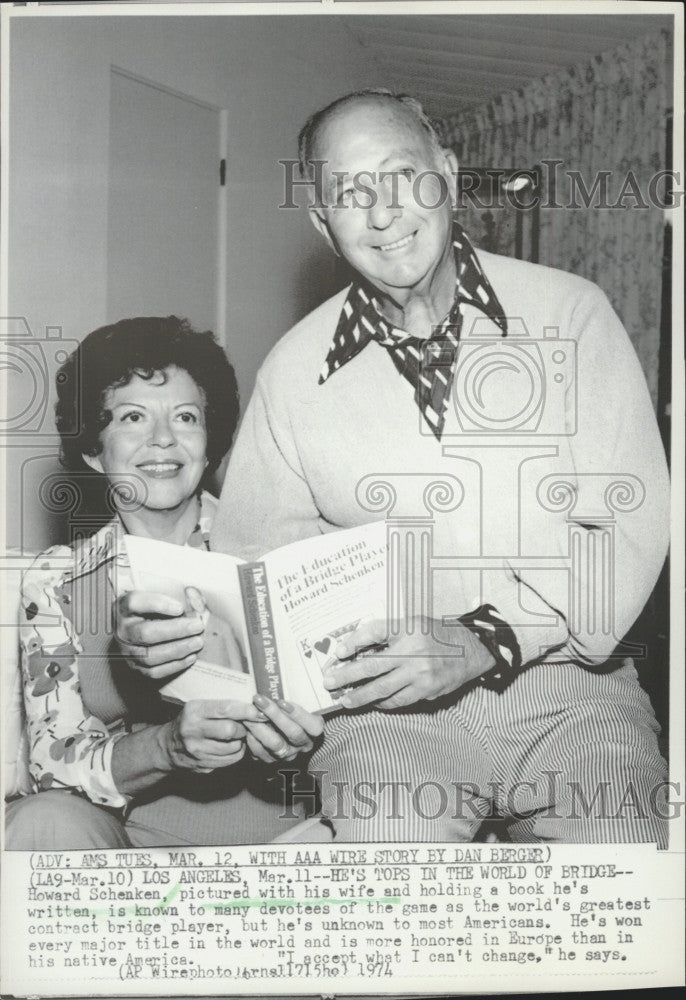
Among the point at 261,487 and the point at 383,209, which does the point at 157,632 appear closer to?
the point at 261,487

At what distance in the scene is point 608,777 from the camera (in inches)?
63.4

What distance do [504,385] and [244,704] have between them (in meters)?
0.73

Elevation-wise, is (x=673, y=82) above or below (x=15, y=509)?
above

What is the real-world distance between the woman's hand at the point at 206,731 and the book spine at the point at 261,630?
0.05 meters

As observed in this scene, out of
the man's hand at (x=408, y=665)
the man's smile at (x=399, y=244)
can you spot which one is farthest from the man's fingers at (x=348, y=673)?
the man's smile at (x=399, y=244)

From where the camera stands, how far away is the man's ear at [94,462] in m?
1.58

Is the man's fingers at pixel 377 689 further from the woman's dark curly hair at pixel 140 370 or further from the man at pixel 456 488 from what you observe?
the woman's dark curly hair at pixel 140 370

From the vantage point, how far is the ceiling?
5.21 ft

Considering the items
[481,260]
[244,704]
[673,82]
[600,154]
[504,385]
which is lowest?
[244,704]

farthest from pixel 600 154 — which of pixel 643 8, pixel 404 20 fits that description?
pixel 404 20

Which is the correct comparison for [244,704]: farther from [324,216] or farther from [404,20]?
[404,20]
